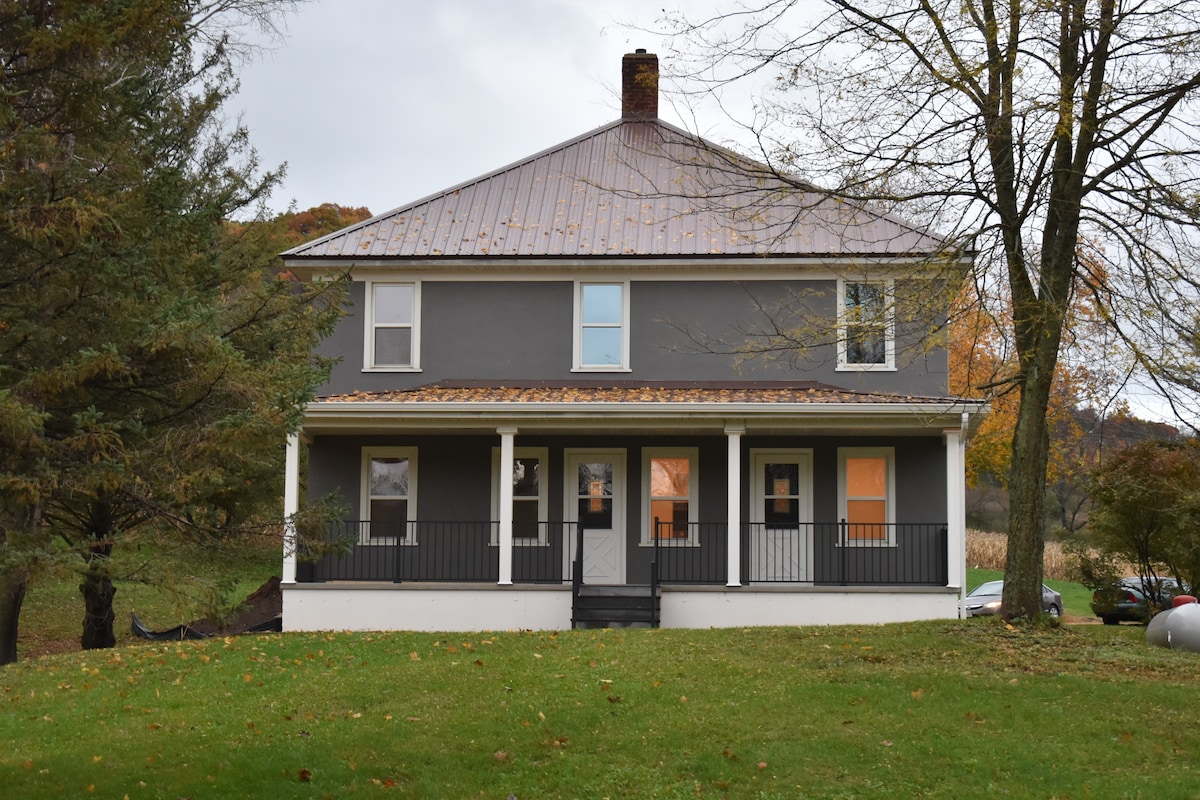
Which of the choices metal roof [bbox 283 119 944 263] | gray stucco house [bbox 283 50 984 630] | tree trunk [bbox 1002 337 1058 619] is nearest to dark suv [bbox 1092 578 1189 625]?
gray stucco house [bbox 283 50 984 630]

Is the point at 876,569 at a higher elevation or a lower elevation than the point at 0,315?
lower

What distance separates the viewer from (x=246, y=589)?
32188 mm

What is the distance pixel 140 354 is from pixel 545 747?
459cm

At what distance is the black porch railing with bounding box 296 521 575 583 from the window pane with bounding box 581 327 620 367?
9.10 feet

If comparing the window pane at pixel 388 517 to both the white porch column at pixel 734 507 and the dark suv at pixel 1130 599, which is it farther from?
the dark suv at pixel 1130 599

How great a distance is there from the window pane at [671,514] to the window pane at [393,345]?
4750 millimetres

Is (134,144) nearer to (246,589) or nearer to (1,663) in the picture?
(1,663)

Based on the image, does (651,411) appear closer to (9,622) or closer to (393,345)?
(393,345)

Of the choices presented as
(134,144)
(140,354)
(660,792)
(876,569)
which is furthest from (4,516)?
(876,569)

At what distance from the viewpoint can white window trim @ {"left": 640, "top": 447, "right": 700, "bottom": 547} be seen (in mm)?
20047

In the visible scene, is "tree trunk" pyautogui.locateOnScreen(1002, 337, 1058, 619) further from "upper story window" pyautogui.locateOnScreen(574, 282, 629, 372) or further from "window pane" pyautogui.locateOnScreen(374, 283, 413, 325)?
"window pane" pyautogui.locateOnScreen(374, 283, 413, 325)

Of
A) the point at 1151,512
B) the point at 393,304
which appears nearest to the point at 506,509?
the point at 393,304

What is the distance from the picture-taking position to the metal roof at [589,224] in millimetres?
20328

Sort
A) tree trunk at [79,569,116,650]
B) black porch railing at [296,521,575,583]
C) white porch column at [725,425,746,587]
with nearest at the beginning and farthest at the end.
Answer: white porch column at [725,425,746,587] < black porch railing at [296,521,575,583] < tree trunk at [79,569,116,650]
